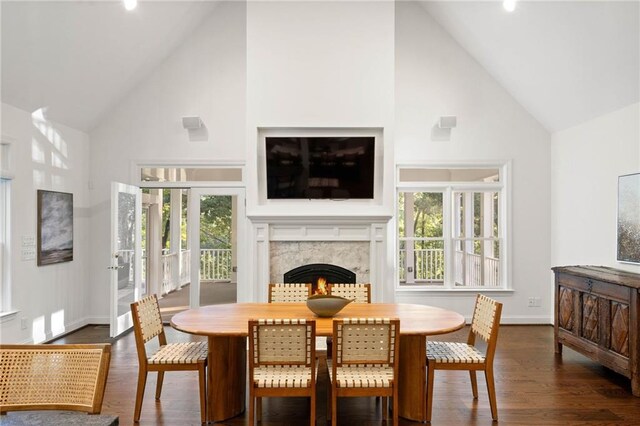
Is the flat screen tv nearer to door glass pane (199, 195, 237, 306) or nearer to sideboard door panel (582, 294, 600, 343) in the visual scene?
door glass pane (199, 195, 237, 306)

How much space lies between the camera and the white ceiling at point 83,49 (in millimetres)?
4375

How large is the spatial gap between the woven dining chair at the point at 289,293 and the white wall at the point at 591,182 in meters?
3.30

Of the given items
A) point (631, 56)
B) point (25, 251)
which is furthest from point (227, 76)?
point (631, 56)

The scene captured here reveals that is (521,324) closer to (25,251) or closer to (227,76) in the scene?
(227,76)

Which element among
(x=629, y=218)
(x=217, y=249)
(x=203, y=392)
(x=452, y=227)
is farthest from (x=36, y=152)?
(x=629, y=218)

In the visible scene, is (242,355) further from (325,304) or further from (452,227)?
(452,227)

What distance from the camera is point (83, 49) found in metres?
5.07

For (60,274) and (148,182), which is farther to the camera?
(148,182)

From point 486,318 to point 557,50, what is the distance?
3.23 metres

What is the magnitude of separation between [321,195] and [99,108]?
322 centimetres

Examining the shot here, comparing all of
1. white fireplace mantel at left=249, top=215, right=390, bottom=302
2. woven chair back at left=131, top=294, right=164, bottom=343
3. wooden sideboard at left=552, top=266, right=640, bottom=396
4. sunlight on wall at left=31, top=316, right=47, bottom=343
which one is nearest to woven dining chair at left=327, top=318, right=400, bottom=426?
woven chair back at left=131, top=294, right=164, bottom=343

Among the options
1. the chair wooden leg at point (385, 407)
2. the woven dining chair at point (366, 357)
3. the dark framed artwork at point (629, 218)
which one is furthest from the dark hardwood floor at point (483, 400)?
the dark framed artwork at point (629, 218)

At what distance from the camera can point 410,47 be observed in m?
6.54

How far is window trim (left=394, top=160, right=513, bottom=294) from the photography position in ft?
21.3
